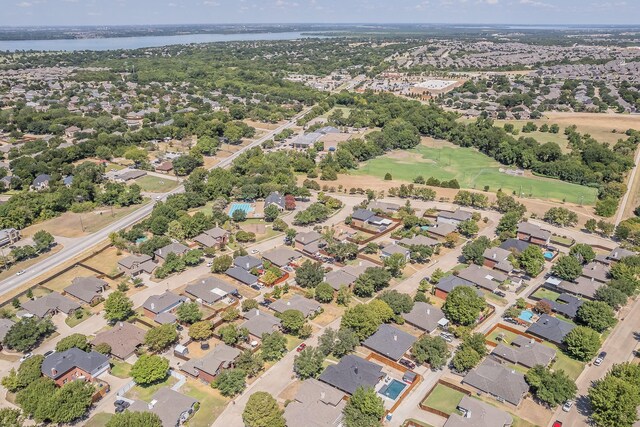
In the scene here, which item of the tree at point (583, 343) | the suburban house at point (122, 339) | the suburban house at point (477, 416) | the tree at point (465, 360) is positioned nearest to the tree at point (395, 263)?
the tree at point (465, 360)

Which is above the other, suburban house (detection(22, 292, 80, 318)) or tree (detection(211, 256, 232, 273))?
tree (detection(211, 256, 232, 273))

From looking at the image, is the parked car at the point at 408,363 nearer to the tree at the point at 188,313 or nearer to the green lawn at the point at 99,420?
the tree at the point at 188,313

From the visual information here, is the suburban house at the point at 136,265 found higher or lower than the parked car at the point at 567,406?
higher

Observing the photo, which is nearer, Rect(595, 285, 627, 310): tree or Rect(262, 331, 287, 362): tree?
Rect(262, 331, 287, 362): tree

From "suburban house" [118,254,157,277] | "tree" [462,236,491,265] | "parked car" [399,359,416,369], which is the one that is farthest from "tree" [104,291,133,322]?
"tree" [462,236,491,265]

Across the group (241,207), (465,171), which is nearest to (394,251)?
(241,207)

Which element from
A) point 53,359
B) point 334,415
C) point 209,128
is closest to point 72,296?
point 53,359

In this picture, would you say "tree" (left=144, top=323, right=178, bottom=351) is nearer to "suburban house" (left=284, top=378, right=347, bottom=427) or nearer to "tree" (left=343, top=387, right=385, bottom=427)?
"suburban house" (left=284, top=378, right=347, bottom=427)
